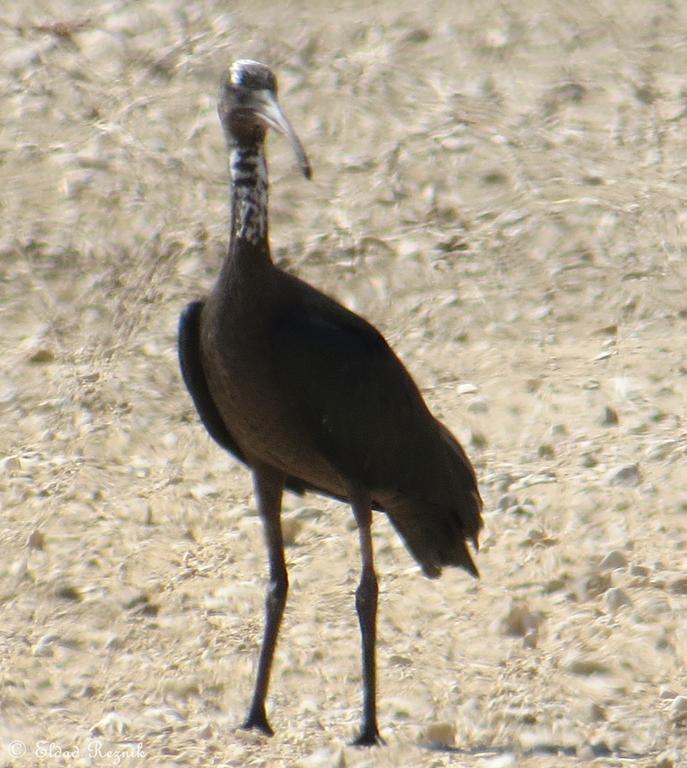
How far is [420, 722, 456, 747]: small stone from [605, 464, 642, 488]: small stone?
6.76 feet

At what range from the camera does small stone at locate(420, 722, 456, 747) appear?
6.62 meters

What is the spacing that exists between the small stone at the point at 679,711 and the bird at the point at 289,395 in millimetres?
1161

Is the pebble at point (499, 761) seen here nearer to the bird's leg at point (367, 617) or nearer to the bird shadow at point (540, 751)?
the bird shadow at point (540, 751)

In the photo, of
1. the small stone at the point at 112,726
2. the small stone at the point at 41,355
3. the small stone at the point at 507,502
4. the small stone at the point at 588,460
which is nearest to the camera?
the small stone at the point at 112,726

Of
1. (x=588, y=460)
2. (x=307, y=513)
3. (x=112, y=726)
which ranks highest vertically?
(x=588, y=460)

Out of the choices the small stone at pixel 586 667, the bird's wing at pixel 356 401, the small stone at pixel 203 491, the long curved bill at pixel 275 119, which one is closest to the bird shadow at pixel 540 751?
Result: the small stone at pixel 586 667

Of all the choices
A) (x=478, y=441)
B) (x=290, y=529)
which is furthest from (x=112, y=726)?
(x=478, y=441)

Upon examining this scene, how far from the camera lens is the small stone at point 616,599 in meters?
7.41

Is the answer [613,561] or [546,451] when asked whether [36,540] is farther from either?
[613,561]

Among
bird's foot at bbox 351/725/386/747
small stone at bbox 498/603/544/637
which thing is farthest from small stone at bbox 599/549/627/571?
bird's foot at bbox 351/725/386/747

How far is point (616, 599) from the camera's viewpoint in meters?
7.43

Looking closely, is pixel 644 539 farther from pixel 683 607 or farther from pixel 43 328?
pixel 43 328

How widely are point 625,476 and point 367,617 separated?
2.06 metres

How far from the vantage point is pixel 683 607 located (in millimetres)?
7316
